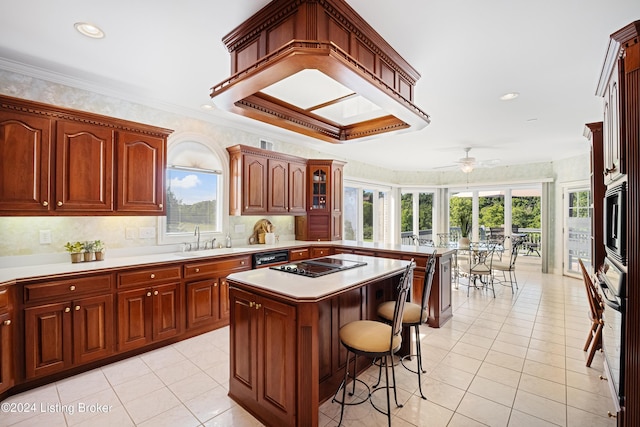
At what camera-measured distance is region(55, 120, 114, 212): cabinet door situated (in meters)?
2.67

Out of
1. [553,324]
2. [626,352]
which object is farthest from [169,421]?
[553,324]

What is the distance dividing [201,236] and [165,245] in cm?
49

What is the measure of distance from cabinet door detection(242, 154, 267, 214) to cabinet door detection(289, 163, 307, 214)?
544 mm

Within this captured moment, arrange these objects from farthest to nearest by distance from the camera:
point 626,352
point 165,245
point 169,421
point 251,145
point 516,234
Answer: point 516,234 < point 251,145 < point 165,245 < point 169,421 < point 626,352

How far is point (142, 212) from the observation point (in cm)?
318

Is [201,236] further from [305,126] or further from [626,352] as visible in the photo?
[626,352]

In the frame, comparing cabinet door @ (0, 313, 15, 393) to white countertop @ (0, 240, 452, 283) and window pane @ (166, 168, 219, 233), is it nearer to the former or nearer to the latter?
white countertop @ (0, 240, 452, 283)

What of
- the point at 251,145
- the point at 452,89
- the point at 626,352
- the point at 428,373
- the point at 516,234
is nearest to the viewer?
the point at 626,352

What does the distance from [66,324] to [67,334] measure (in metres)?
0.09

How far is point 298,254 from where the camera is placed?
4562mm

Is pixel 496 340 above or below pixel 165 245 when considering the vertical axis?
below

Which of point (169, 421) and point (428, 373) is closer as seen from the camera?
point (169, 421)

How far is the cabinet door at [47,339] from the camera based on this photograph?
2338 millimetres

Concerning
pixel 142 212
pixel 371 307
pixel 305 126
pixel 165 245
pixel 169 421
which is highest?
pixel 305 126
